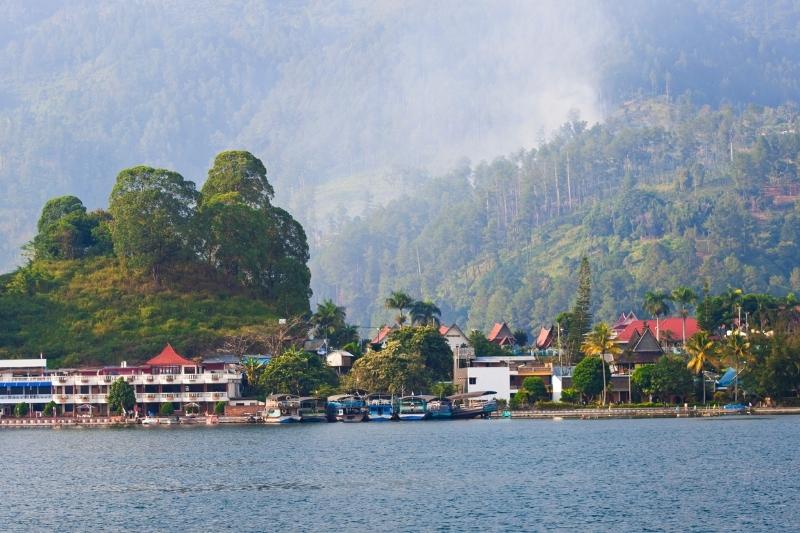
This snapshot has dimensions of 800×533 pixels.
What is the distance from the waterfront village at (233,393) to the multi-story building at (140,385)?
112 mm

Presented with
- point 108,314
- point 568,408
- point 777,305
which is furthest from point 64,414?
point 777,305

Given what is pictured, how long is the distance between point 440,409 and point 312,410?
46.8 ft

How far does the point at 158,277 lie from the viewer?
18712cm

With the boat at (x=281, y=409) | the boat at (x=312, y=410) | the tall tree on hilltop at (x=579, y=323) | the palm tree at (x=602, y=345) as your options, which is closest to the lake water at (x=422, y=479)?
the boat at (x=281, y=409)

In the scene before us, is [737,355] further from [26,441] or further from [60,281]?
[60,281]

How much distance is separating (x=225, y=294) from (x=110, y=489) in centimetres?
9814

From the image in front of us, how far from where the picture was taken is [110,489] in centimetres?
9019

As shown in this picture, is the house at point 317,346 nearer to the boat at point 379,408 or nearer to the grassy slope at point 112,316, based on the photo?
the grassy slope at point 112,316

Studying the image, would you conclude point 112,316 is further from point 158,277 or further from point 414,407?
point 414,407

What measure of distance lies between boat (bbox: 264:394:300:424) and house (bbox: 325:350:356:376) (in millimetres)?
20792

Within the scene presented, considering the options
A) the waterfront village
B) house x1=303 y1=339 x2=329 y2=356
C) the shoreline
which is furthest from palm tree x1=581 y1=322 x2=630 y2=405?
house x1=303 y1=339 x2=329 y2=356

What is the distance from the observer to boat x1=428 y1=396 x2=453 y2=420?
153750 millimetres

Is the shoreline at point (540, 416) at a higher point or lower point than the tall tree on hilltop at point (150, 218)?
lower

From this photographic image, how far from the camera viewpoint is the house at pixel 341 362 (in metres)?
172
